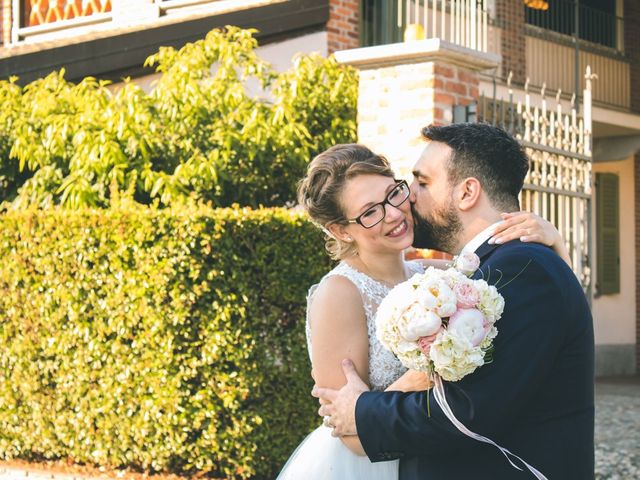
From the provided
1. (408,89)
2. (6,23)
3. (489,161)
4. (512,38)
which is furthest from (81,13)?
(489,161)

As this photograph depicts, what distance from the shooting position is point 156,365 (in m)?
7.34

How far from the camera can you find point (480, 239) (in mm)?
3002

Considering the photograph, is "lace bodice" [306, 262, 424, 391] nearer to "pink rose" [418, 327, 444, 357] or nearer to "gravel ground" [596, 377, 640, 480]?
"pink rose" [418, 327, 444, 357]

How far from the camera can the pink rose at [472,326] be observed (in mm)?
2623

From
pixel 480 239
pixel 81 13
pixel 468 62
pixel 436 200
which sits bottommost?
pixel 480 239

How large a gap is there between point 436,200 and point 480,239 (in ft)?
0.65

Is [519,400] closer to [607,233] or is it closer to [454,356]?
[454,356]

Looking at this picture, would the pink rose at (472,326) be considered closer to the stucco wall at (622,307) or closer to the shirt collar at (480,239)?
the shirt collar at (480,239)

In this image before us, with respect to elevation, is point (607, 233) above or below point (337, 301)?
above

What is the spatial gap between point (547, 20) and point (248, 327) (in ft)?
32.9

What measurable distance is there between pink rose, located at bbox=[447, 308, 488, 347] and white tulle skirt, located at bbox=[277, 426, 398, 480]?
1.04m

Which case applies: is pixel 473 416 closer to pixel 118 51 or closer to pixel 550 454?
pixel 550 454

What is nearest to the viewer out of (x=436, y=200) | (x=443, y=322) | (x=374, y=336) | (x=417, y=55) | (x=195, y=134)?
(x=443, y=322)

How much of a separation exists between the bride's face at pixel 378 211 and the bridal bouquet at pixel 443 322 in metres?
0.78
